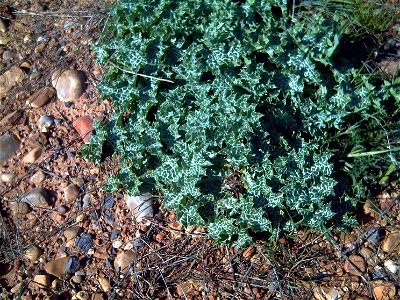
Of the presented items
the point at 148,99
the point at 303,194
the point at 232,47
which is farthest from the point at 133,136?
the point at 303,194

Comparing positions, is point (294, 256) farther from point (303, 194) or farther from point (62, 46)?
point (62, 46)

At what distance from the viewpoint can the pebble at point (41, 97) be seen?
347 centimetres

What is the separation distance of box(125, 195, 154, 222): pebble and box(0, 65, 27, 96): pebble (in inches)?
44.2

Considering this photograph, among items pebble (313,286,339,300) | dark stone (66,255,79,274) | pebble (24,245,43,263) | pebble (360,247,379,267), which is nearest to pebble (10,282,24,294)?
pebble (24,245,43,263)

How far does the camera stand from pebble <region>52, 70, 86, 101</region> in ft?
11.4

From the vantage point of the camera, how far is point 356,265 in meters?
2.89

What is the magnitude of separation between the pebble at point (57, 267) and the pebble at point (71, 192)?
1.17ft

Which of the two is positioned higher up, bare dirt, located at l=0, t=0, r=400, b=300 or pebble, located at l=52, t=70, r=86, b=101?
pebble, located at l=52, t=70, r=86, b=101

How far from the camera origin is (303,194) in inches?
113

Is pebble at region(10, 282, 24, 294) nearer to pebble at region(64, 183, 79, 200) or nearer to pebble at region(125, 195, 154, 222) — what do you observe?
pebble at region(64, 183, 79, 200)

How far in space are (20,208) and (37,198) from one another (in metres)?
0.11

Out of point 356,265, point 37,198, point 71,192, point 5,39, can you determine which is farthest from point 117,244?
point 5,39

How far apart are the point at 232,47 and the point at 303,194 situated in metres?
0.83

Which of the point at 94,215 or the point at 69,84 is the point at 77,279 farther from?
the point at 69,84
